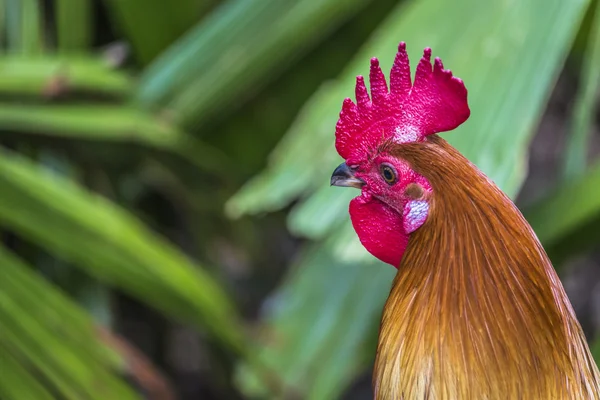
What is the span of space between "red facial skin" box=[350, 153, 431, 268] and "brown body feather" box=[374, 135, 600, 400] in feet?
0.05

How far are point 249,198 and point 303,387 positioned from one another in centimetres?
36

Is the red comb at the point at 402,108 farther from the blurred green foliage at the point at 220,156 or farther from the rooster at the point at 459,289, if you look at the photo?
the blurred green foliage at the point at 220,156

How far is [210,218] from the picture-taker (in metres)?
1.49

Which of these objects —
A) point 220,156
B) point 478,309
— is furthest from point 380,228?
point 220,156

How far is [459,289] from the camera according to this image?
533 mm

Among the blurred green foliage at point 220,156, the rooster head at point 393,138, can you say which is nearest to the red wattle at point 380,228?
the rooster head at point 393,138

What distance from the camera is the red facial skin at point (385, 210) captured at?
556mm

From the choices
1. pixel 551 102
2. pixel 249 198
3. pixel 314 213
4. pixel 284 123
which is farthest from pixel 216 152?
pixel 551 102

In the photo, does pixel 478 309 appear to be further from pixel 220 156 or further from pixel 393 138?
pixel 220 156

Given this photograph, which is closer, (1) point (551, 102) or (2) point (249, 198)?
(2) point (249, 198)

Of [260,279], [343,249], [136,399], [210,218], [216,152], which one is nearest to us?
[343,249]

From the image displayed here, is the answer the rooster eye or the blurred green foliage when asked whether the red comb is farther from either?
the blurred green foliage

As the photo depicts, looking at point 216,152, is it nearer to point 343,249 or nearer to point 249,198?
point 249,198

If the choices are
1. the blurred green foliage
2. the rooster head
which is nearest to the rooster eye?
the rooster head
